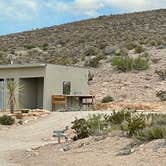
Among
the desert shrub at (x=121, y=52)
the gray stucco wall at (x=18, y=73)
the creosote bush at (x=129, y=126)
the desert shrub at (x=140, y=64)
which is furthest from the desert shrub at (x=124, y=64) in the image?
the creosote bush at (x=129, y=126)

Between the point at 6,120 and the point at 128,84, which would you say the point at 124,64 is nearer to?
the point at 128,84

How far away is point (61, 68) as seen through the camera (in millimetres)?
35219

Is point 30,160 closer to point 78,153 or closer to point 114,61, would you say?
point 78,153

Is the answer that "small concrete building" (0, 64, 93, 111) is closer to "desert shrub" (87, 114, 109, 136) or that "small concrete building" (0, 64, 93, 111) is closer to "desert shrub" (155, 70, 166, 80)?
"desert shrub" (155, 70, 166, 80)

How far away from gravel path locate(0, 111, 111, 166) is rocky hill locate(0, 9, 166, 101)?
12.9 metres

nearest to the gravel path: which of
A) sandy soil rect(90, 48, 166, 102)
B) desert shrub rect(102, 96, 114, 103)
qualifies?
desert shrub rect(102, 96, 114, 103)

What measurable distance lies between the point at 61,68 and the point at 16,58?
84.2ft

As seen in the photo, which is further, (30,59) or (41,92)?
(30,59)

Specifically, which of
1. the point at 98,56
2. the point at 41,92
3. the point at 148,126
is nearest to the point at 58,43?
the point at 98,56

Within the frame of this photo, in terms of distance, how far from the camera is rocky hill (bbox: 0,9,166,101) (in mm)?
44438

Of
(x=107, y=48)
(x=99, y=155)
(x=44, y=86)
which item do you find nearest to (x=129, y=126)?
(x=99, y=155)

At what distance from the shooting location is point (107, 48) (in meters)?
58.2

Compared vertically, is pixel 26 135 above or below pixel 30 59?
below

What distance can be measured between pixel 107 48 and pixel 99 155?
44210 millimetres
